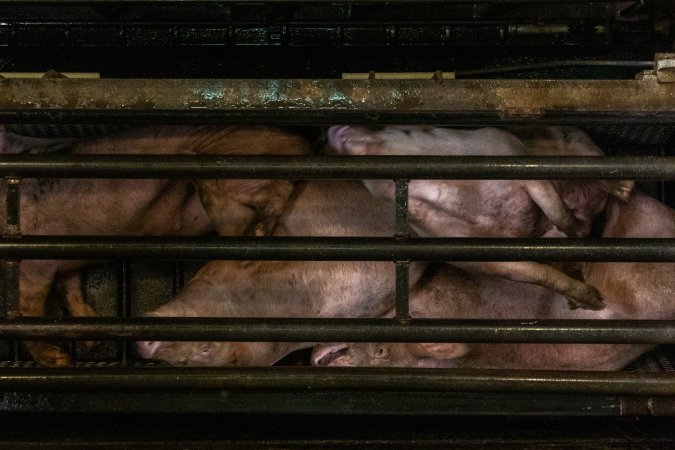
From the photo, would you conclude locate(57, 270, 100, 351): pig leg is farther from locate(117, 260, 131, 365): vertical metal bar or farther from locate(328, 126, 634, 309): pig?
locate(328, 126, 634, 309): pig

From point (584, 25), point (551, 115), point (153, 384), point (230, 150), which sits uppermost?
point (584, 25)

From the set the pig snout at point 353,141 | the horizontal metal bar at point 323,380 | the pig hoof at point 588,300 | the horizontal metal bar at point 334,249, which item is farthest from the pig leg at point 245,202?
the pig hoof at point 588,300

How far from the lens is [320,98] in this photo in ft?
4.60

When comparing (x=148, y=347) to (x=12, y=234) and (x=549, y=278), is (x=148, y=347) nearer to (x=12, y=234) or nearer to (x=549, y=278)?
(x=12, y=234)

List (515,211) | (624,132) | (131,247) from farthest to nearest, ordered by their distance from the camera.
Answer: (624,132)
(515,211)
(131,247)

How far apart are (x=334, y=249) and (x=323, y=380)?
0.29 meters

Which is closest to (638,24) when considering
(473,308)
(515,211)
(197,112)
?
(515,211)

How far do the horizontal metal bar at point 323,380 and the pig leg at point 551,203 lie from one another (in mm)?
436

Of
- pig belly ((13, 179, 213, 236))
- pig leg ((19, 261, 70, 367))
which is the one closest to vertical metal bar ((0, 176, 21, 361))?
pig belly ((13, 179, 213, 236))

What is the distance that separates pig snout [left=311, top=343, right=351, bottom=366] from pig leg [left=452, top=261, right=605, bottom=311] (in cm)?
47

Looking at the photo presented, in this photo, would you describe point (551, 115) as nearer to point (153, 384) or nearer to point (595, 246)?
point (595, 246)

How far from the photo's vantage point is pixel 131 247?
141 centimetres

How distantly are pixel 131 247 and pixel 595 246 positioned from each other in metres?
0.99

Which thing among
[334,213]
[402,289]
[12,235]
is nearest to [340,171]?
[402,289]
